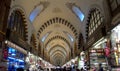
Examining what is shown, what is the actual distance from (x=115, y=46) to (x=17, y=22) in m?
7.16

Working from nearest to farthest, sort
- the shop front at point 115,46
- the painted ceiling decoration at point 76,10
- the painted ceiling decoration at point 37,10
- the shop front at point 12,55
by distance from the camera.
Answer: the shop front at point 115,46 < the shop front at point 12,55 < the painted ceiling decoration at point 76,10 < the painted ceiling decoration at point 37,10

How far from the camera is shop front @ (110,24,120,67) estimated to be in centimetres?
709

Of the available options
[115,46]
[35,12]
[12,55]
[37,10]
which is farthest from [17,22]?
[115,46]

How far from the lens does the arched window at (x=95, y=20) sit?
32.5ft

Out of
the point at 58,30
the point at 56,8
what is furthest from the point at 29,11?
the point at 58,30

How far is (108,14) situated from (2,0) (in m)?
5.18

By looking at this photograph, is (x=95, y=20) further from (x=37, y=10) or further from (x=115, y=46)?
(x=37, y=10)

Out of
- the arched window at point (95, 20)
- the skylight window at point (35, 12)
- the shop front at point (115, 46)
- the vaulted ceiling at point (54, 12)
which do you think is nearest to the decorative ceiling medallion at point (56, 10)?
the vaulted ceiling at point (54, 12)

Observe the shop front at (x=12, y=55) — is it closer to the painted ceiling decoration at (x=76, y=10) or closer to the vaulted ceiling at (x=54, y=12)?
the vaulted ceiling at (x=54, y=12)

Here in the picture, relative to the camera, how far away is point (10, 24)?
9.82m

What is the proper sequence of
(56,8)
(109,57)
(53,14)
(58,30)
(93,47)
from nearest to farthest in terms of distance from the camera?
(109,57)
(93,47)
(56,8)
(53,14)
(58,30)

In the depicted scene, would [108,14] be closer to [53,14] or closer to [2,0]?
[2,0]

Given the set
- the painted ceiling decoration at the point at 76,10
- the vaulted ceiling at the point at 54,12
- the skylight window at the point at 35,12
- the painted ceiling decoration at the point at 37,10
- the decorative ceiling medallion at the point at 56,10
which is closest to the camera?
the vaulted ceiling at the point at 54,12

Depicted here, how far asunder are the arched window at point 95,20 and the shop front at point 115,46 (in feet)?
6.01
